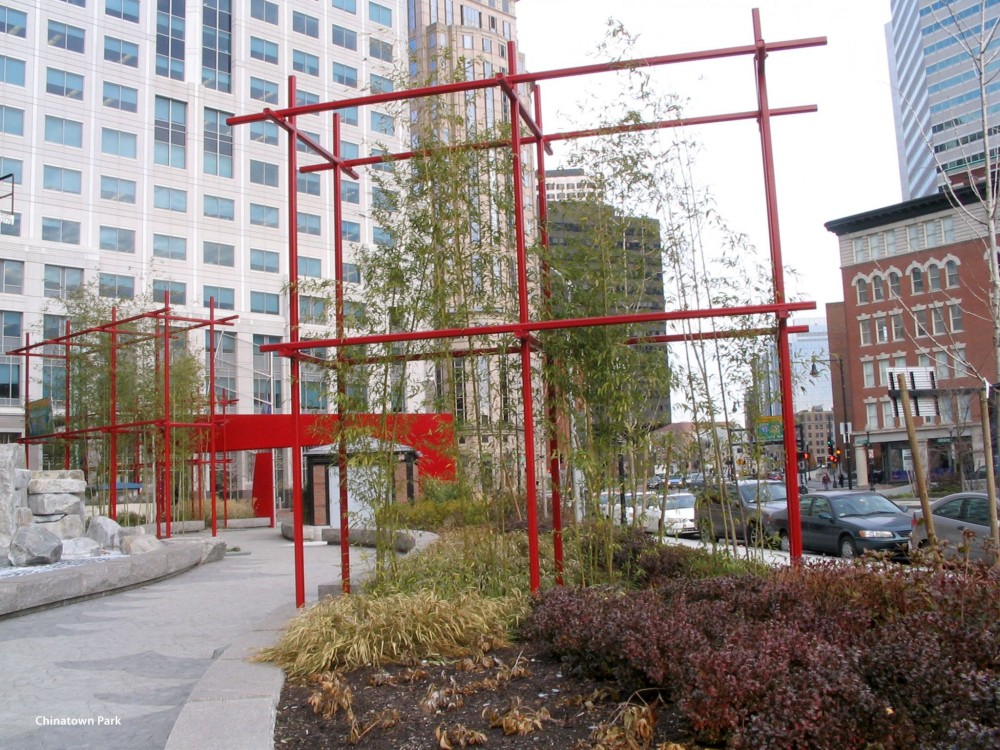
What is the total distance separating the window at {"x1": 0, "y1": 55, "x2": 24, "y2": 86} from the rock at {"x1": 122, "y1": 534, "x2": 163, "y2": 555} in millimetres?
35386

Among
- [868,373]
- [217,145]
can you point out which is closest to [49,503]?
[217,145]

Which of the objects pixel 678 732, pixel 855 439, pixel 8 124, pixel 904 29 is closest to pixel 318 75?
pixel 8 124

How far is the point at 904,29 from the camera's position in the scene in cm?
2611

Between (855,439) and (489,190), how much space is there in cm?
5779

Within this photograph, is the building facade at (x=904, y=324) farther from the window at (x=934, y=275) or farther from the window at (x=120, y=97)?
the window at (x=120, y=97)

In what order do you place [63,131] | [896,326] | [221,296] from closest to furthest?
[63,131], [221,296], [896,326]

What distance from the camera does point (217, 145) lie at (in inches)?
1898

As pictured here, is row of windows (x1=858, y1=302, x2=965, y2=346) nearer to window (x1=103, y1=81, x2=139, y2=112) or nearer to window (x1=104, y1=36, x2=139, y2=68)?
window (x1=103, y1=81, x2=139, y2=112)

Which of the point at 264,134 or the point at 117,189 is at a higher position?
the point at 264,134

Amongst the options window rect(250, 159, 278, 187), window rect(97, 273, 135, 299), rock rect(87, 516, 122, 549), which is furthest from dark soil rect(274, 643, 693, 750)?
window rect(250, 159, 278, 187)

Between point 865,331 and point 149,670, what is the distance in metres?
57.9

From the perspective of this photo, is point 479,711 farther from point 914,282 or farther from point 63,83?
point 914,282

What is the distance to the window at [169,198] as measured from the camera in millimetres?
45844

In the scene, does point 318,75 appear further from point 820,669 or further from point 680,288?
point 820,669
